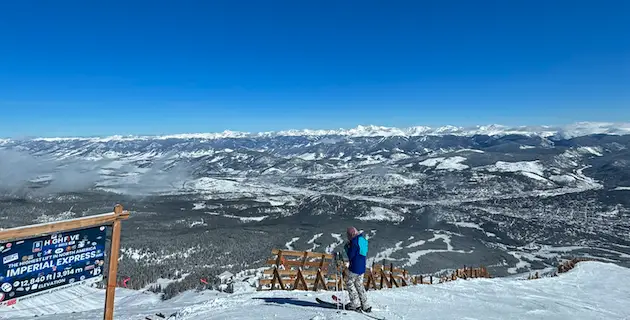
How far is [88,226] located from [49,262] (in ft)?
3.49

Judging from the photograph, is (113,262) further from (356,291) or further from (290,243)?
(290,243)

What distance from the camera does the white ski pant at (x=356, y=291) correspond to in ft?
34.8

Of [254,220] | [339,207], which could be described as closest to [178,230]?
[254,220]

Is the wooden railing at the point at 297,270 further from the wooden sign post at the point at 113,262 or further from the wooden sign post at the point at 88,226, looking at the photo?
the wooden sign post at the point at 88,226

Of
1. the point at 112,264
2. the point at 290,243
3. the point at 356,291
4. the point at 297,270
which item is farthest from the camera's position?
the point at 290,243

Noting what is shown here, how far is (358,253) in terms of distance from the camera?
10.1 meters

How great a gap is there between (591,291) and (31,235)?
24.5 meters

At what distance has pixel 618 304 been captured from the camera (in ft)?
52.1

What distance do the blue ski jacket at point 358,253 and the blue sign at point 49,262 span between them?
21.6ft

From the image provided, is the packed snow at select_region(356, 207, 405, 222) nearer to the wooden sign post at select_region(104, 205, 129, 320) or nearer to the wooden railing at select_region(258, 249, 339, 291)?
the wooden railing at select_region(258, 249, 339, 291)

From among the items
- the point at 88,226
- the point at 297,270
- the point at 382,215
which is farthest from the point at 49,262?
the point at 382,215

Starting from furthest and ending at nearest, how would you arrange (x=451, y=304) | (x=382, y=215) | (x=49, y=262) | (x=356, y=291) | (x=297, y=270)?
1. (x=382, y=215)
2. (x=297, y=270)
3. (x=451, y=304)
4. (x=356, y=291)
5. (x=49, y=262)

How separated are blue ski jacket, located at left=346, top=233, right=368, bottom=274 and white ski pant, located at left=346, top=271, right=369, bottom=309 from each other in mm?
380

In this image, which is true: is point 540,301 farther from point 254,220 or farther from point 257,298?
point 254,220
